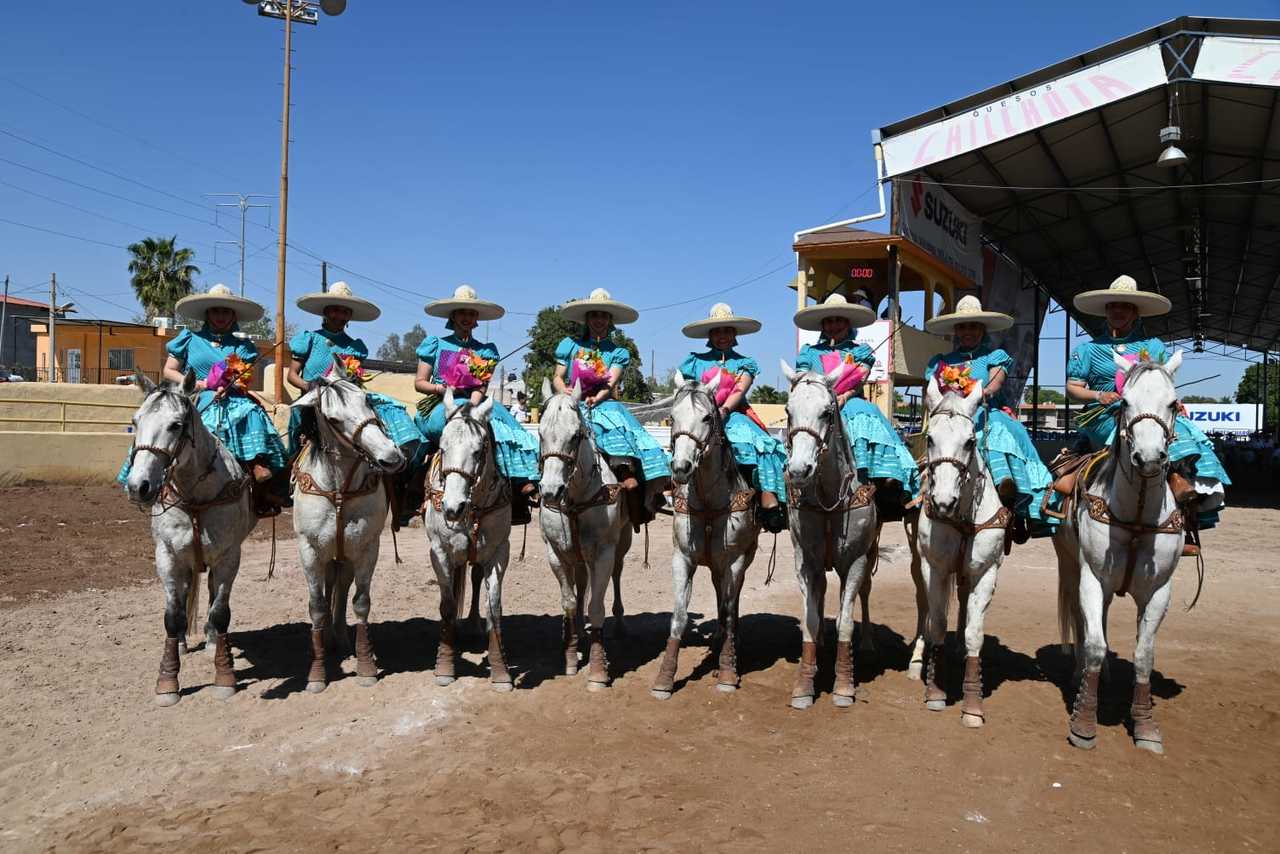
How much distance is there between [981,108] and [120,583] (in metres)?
16.7

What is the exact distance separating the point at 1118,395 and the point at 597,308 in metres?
3.98

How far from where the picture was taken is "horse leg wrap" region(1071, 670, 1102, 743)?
16.9 ft

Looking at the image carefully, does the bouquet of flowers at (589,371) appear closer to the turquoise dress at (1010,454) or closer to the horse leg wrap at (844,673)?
the turquoise dress at (1010,454)

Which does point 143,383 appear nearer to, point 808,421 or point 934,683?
point 808,421

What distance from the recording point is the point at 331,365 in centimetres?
659

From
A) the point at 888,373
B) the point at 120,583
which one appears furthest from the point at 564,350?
the point at 888,373

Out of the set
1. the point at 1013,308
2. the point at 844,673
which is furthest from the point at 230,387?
the point at 1013,308

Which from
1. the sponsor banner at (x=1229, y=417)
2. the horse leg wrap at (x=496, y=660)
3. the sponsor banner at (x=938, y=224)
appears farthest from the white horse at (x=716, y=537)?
the sponsor banner at (x=1229, y=417)

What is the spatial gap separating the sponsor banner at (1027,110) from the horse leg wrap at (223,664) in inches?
613

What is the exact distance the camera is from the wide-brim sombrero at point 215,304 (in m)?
6.67

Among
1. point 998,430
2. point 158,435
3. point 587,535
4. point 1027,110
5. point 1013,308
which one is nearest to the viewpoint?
point 158,435

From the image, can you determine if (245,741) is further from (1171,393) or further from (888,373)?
(888,373)

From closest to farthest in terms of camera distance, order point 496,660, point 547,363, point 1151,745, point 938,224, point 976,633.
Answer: point 1151,745 → point 976,633 → point 496,660 → point 938,224 → point 547,363

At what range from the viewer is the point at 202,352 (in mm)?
6547
